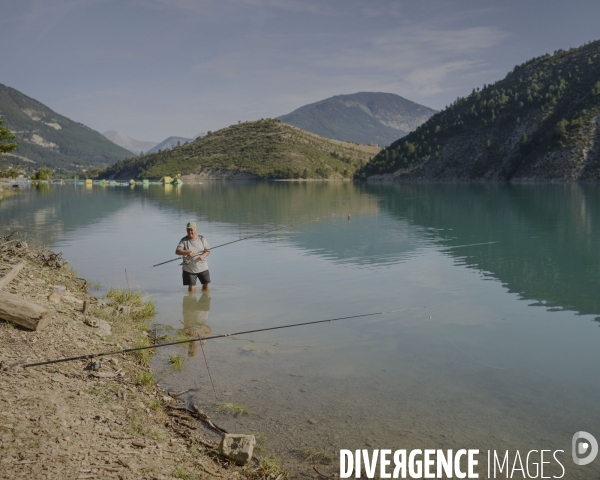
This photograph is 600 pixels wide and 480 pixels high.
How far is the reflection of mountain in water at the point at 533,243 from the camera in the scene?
1481 cm

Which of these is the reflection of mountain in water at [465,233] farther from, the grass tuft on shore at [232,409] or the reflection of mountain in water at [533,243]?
the grass tuft on shore at [232,409]

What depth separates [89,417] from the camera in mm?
5723

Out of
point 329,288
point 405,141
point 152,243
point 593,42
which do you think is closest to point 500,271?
point 329,288

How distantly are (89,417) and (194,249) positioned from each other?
26.2ft

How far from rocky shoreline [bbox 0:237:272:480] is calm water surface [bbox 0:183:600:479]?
67 cm

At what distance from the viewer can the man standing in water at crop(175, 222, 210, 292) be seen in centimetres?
1341

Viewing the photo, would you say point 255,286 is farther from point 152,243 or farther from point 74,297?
point 152,243

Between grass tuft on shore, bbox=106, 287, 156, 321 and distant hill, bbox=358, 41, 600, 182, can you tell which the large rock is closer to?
grass tuft on shore, bbox=106, 287, 156, 321

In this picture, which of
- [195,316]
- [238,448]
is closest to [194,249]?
[195,316]

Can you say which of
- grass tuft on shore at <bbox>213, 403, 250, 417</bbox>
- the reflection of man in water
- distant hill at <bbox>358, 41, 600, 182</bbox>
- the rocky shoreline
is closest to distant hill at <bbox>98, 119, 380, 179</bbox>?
distant hill at <bbox>358, 41, 600, 182</bbox>

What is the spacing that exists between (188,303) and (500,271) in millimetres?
10202

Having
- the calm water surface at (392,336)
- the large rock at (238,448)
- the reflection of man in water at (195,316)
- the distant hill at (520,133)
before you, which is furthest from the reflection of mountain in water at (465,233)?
the distant hill at (520,133)

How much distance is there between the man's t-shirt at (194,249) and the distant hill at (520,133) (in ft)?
304

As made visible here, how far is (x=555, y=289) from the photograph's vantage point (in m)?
14.7
